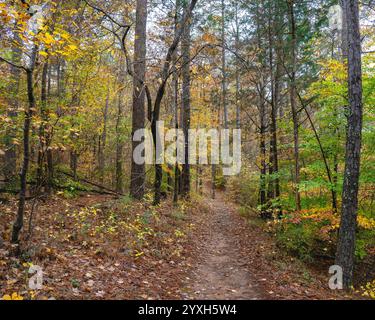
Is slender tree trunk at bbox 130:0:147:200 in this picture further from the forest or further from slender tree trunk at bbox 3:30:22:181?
slender tree trunk at bbox 3:30:22:181

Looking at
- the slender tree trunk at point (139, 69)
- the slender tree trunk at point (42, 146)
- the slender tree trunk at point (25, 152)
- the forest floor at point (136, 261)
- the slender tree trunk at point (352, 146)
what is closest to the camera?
the forest floor at point (136, 261)

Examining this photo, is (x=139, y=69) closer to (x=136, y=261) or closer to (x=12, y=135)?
(x=12, y=135)

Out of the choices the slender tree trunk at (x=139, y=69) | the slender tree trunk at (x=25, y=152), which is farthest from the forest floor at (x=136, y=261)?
the slender tree trunk at (x=139, y=69)

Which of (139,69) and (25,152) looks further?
(139,69)

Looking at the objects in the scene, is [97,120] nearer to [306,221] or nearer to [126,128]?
[126,128]

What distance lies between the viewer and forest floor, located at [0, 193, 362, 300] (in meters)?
4.91

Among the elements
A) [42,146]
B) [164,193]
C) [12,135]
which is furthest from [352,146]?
[164,193]

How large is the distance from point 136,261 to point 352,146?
5569 millimetres

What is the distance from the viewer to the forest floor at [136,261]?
16.1 ft

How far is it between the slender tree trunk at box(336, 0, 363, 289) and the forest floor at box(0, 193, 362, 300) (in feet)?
2.94

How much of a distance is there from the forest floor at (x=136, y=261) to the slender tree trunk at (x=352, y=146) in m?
0.90

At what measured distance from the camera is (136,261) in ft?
21.3

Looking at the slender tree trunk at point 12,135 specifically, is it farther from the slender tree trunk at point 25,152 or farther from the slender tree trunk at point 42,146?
the slender tree trunk at point 25,152
